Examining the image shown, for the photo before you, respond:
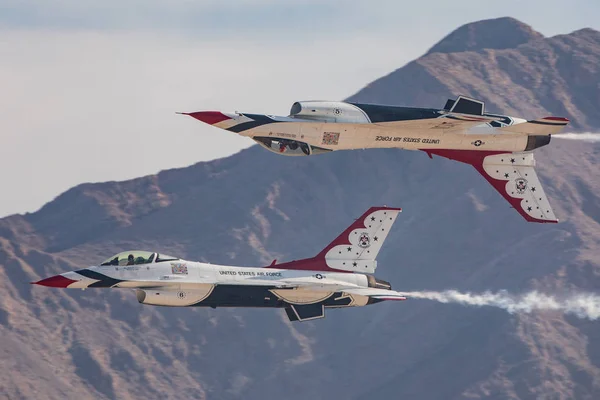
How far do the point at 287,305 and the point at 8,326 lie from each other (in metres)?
126

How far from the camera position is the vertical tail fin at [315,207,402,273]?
267 feet

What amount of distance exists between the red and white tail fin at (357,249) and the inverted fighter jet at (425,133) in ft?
27.7

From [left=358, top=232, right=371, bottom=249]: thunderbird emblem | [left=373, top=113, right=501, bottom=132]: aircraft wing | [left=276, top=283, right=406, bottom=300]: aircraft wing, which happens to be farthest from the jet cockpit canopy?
[left=373, top=113, right=501, bottom=132]: aircraft wing

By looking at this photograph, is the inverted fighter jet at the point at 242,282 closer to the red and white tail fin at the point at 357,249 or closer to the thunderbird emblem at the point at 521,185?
the red and white tail fin at the point at 357,249

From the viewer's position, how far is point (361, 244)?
82.9m

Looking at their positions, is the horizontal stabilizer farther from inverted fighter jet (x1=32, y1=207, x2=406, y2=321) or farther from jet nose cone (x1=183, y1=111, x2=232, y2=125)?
jet nose cone (x1=183, y1=111, x2=232, y2=125)

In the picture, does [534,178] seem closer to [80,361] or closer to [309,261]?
[309,261]

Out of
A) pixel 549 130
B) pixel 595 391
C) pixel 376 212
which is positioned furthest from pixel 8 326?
pixel 549 130

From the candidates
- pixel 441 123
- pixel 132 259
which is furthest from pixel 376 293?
pixel 132 259

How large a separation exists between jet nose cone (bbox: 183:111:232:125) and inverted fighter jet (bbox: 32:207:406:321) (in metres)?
9.50

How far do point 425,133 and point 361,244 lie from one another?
37.5 feet

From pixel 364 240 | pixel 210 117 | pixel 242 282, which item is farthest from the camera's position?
pixel 364 240

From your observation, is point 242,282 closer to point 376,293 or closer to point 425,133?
point 376,293

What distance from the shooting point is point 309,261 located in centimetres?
7988
